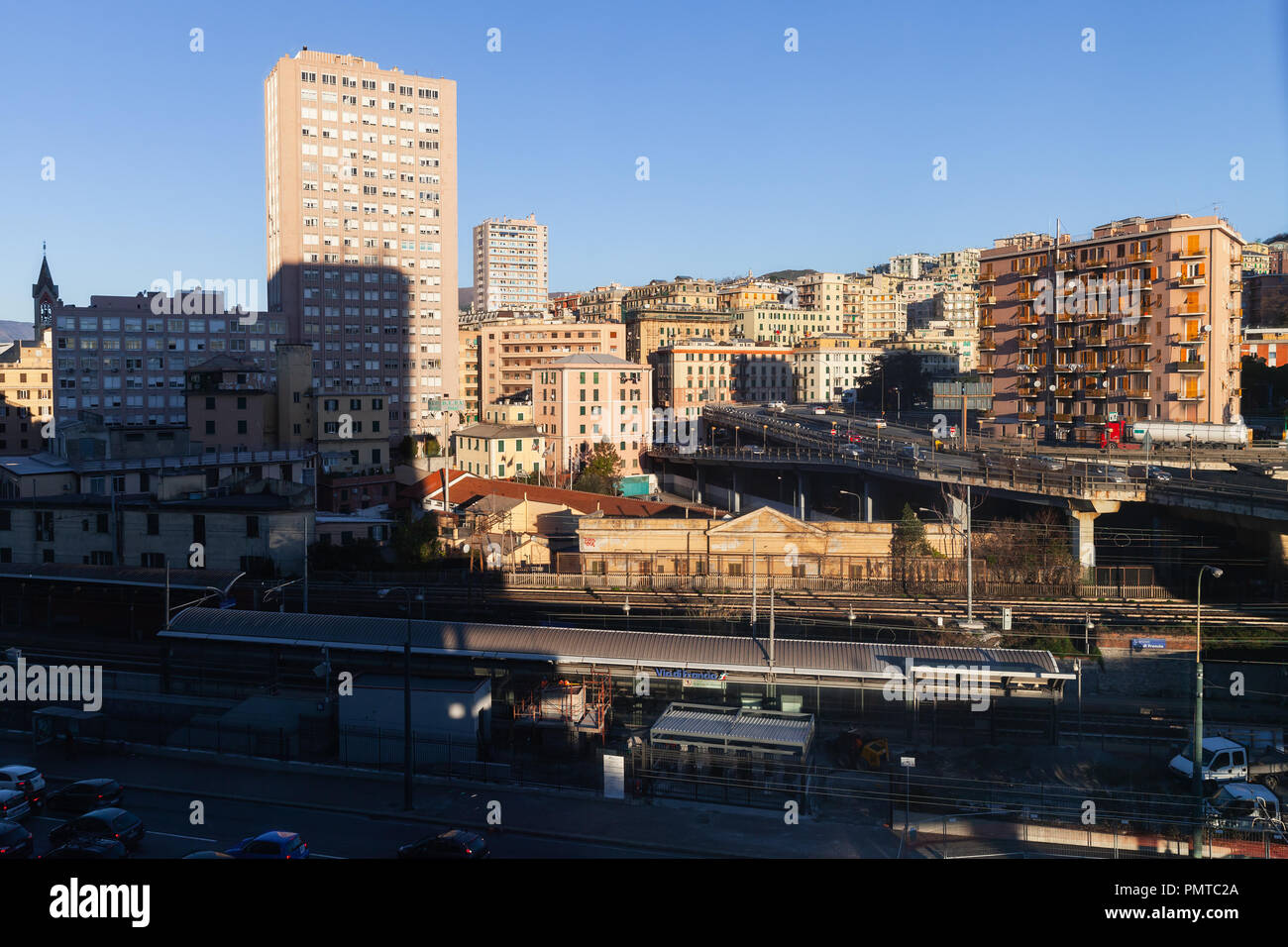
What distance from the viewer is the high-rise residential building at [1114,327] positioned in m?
48.7

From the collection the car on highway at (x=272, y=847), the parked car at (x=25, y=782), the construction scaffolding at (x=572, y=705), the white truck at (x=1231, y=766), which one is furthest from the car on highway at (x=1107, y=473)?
the parked car at (x=25, y=782)

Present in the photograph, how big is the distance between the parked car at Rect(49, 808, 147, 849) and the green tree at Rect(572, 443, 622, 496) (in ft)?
132

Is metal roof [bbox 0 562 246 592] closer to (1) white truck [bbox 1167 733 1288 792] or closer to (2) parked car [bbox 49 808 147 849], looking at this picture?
(2) parked car [bbox 49 808 147 849]

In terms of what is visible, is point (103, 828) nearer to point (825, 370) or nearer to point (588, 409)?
point (588, 409)

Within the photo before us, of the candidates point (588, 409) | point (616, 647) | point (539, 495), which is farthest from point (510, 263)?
point (616, 647)

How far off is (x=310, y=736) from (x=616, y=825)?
7.20 meters

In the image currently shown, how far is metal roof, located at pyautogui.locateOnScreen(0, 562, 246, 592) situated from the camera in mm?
27078

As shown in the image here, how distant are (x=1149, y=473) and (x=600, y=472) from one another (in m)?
30.8

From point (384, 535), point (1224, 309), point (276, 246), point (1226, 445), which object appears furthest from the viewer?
point (276, 246)

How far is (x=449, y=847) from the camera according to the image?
42.9 ft

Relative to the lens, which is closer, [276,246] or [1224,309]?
[1224,309]
